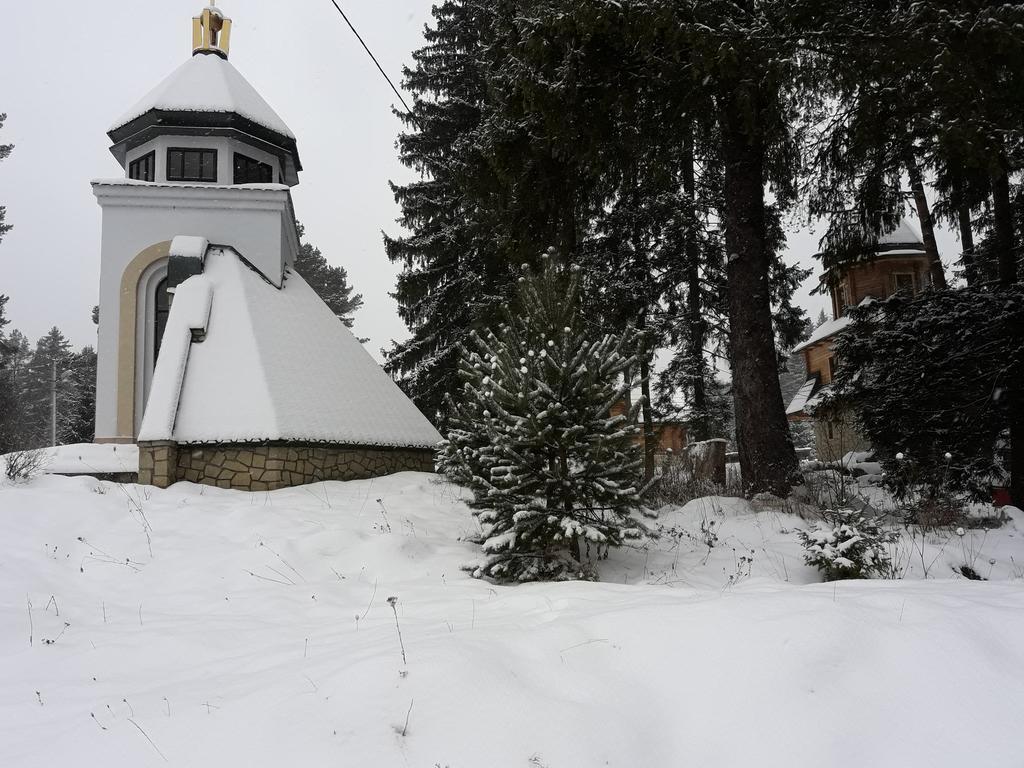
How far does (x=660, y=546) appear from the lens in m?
6.86

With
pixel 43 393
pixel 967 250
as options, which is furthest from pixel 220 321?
pixel 43 393

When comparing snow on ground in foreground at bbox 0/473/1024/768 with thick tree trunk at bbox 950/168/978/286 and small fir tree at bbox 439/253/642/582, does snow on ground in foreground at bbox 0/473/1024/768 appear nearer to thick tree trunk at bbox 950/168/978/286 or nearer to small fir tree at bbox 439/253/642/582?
small fir tree at bbox 439/253/642/582

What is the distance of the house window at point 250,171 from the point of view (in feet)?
46.1

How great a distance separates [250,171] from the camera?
14328 millimetres

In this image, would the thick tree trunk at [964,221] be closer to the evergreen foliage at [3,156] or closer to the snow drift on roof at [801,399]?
the snow drift on roof at [801,399]

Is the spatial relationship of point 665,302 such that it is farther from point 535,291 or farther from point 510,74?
point 535,291

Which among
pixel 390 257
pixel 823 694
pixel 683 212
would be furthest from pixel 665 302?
pixel 823 694

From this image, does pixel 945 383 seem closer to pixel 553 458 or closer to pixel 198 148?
pixel 553 458

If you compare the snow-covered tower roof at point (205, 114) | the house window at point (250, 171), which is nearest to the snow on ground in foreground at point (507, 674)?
the house window at point (250, 171)

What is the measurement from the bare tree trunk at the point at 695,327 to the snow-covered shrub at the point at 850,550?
9.49 m

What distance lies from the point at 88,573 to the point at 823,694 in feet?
18.3

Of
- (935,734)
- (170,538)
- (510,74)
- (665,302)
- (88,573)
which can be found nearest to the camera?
(935,734)

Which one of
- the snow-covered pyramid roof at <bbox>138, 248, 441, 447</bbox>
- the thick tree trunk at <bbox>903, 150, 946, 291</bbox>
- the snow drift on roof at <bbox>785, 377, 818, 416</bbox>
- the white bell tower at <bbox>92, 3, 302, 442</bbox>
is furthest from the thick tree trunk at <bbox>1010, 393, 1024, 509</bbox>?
the snow drift on roof at <bbox>785, 377, 818, 416</bbox>

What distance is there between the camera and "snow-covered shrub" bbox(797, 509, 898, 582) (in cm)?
517
